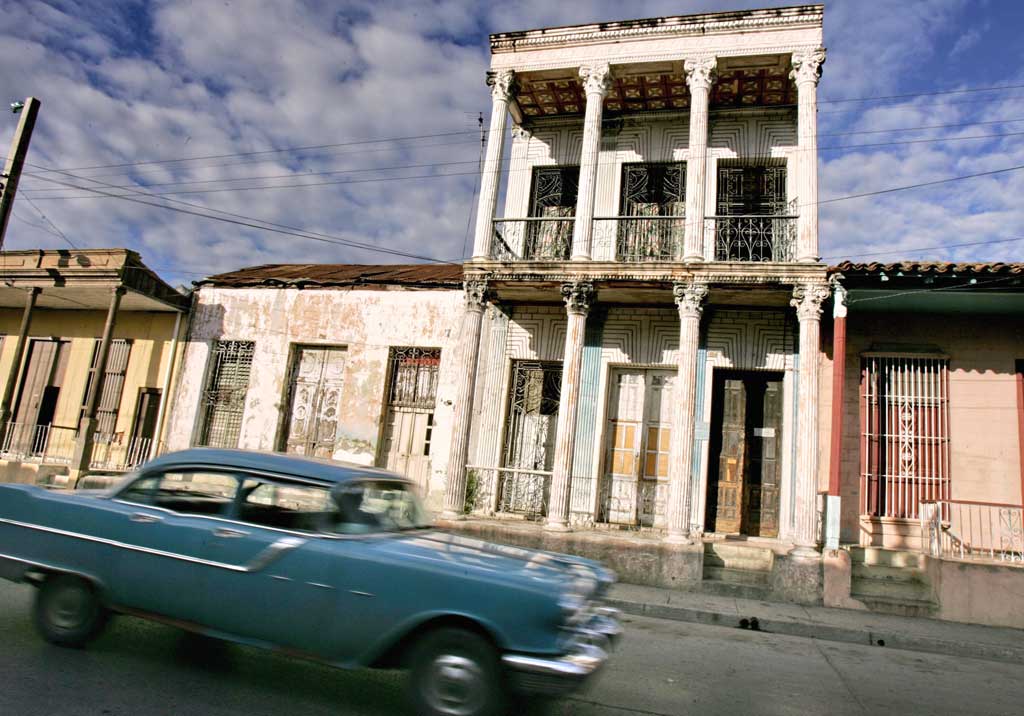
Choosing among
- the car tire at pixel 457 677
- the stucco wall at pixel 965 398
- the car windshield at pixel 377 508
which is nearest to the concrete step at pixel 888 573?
the stucco wall at pixel 965 398

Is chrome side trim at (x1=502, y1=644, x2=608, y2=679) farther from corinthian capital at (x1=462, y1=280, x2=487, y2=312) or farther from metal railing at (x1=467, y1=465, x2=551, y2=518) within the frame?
corinthian capital at (x1=462, y1=280, x2=487, y2=312)

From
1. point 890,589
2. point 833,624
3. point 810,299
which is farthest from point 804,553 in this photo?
point 810,299

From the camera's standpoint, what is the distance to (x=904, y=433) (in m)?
10.4

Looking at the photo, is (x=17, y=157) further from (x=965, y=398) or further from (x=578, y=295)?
(x=965, y=398)

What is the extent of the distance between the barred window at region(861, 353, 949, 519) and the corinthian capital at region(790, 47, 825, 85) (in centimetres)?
485

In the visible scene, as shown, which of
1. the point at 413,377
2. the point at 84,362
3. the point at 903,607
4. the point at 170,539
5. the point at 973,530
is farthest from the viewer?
the point at 84,362

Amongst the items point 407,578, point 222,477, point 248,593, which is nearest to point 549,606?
point 407,578

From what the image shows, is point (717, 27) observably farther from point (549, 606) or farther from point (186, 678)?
point (186, 678)

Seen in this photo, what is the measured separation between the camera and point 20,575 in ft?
14.5

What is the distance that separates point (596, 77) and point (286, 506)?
10139 millimetres

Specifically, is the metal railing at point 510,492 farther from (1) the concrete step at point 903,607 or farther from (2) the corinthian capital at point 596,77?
(2) the corinthian capital at point 596,77

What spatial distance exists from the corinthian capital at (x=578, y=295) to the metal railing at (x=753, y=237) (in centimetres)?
226

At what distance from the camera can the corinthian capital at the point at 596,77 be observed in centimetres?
1147

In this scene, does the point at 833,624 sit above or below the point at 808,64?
below
